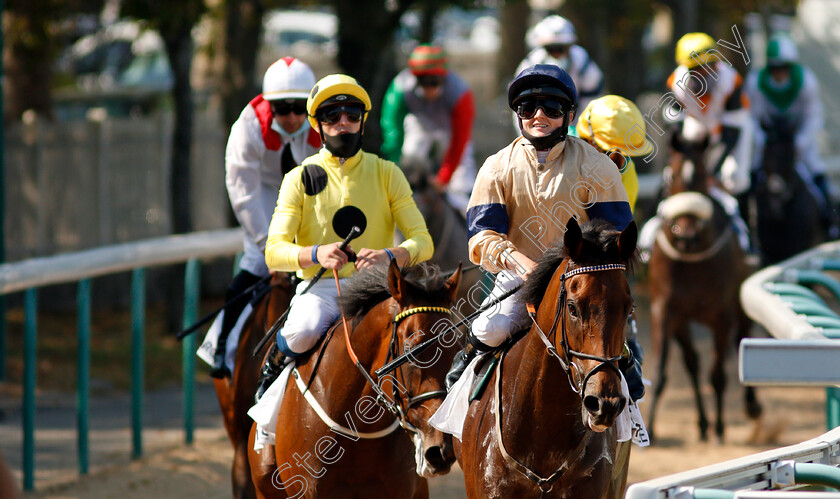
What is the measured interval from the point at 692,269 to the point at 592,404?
5.80m

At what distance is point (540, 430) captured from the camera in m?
3.93

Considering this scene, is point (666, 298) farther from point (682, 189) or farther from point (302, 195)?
point (302, 195)

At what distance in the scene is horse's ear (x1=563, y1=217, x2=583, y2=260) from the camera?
3.57m

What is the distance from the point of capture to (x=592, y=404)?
11.2 ft

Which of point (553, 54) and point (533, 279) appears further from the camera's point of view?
point (553, 54)

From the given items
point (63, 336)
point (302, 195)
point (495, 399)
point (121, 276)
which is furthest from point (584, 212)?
point (121, 276)

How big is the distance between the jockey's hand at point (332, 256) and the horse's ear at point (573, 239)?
3.84 feet

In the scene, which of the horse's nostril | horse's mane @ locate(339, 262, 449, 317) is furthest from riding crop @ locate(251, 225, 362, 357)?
the horse's nostril

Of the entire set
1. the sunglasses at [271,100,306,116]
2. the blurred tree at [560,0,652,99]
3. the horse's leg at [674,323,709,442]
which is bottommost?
the horse's leg at [674,323,709,442]

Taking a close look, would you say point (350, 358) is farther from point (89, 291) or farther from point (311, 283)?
point (89, 291)

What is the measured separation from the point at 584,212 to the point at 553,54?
5.08 meters

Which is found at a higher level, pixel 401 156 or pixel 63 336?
pixel 401 156

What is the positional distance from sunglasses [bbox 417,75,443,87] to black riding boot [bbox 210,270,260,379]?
3.96 meters

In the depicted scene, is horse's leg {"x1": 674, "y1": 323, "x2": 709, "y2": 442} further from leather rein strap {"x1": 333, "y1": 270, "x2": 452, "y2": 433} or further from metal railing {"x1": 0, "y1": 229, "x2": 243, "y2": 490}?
leather rein strap {"x1": 333, "y1": 270, "x2": 452, "y2": 433}
